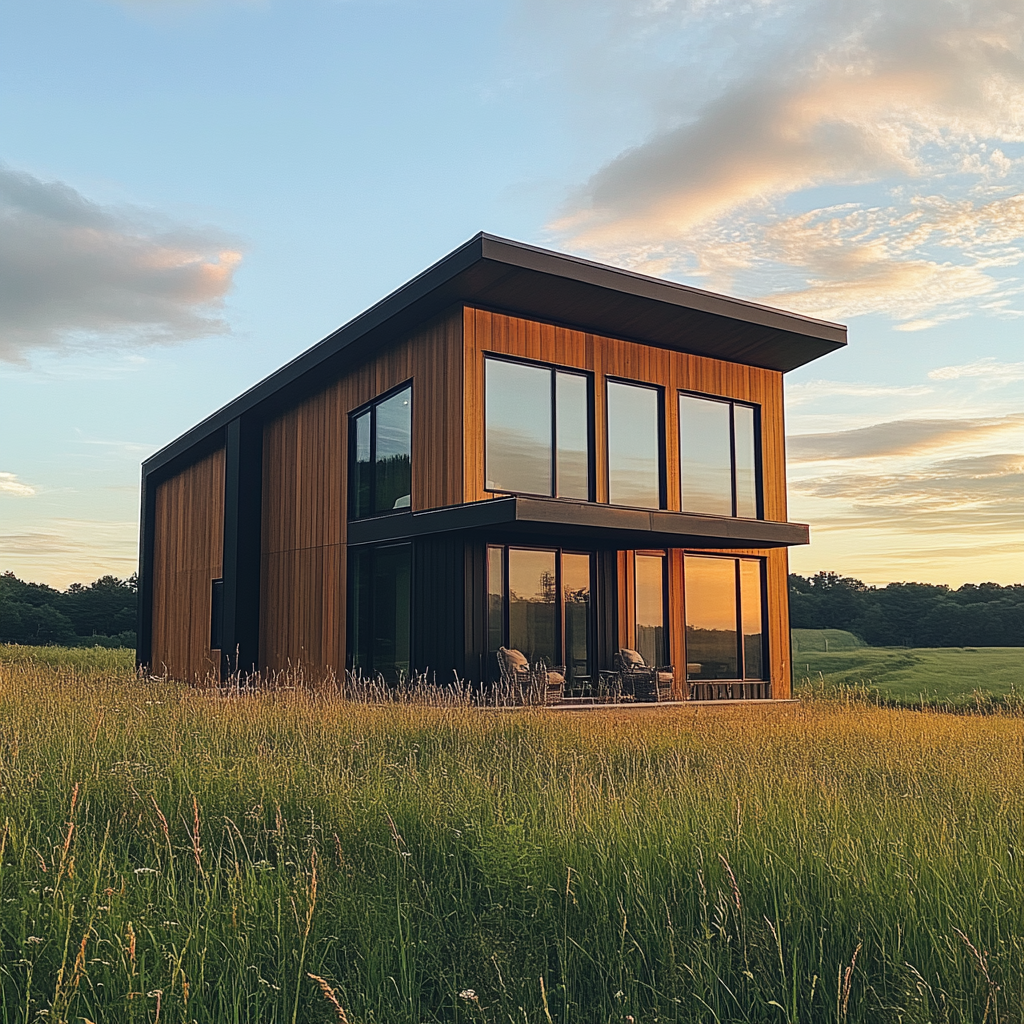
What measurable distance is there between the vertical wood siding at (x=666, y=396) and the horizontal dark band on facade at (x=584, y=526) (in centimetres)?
64

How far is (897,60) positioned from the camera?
13.3 meters

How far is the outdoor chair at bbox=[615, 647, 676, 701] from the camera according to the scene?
50.0 ft

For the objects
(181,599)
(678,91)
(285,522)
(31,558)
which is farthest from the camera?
(31,558)

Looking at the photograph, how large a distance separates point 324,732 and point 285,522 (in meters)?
11.9

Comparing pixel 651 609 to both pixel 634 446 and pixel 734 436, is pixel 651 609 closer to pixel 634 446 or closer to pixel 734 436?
pixel 634 446

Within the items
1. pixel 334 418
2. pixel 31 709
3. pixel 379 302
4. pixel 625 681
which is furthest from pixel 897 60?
pixel 31 709

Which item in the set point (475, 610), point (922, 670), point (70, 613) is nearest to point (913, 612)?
point (922, 670)

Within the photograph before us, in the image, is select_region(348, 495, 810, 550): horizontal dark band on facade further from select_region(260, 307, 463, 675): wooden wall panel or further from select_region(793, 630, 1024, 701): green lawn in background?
select_region(793, 630, 1024, 701): green lawn in background

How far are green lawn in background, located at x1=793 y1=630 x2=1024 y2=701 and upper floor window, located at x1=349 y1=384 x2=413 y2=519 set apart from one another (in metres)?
9.65

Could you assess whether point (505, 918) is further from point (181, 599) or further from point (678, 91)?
point (181, 599)

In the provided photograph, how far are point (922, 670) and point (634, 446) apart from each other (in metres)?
12.7

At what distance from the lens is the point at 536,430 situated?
1527 centimetres

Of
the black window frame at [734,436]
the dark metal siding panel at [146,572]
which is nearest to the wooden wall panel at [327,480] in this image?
the black window frame at [734,436]

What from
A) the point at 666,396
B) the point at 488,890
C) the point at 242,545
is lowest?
the point at 488,890
